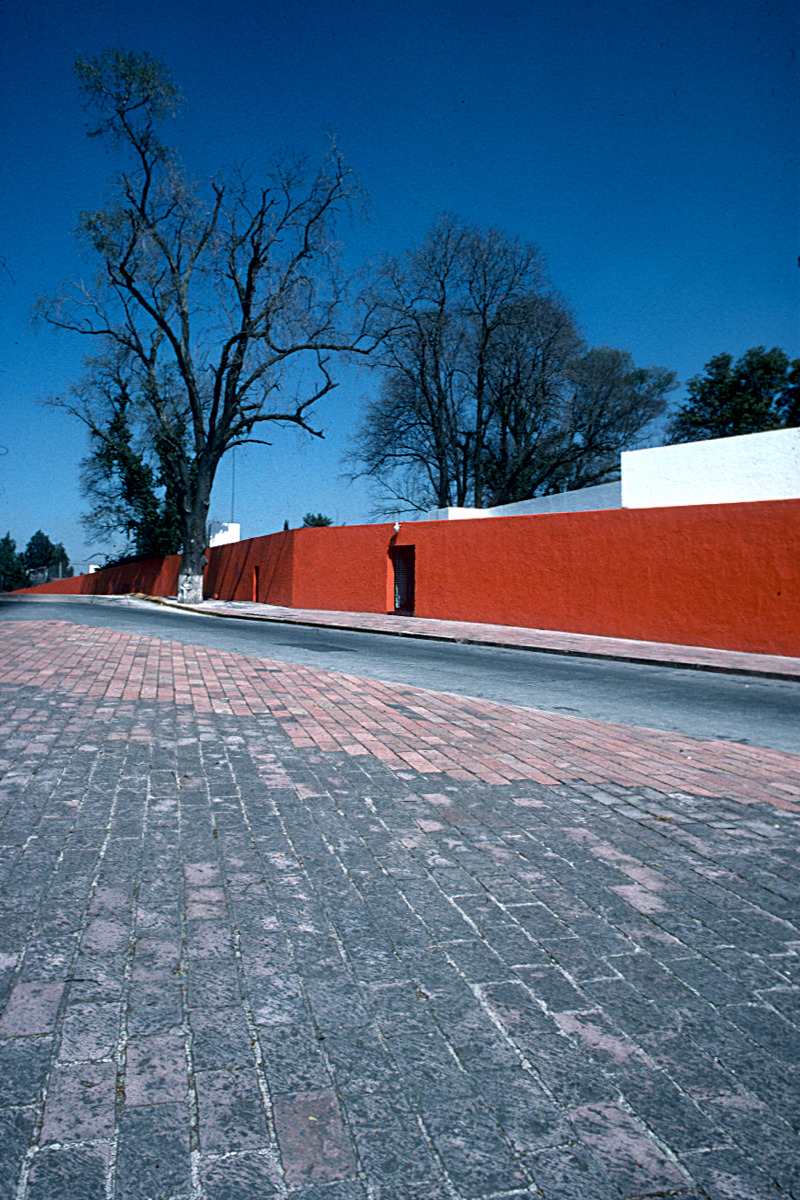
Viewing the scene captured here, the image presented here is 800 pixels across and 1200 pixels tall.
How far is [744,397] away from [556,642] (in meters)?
30.4

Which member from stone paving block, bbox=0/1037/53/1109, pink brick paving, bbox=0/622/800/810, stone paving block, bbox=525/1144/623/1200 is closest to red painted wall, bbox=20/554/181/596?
pink brick paving, bbox=0/622/800/810

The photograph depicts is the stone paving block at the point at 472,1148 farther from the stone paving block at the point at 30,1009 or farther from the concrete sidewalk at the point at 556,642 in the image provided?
the concrete sidewalk at the point at 556,642

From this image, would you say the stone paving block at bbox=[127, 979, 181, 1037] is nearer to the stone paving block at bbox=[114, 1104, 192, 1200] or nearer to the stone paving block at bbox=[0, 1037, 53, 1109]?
the stone paving block at bbox=[0, 1037, 53, 1109]

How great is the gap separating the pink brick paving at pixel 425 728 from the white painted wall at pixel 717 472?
35.9 feet

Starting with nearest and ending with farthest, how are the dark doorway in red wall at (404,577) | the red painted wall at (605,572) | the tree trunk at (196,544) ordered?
the red painted wall at (605,572) → the dark doorway in red wall at (404,577) → the tree trunk at (196,544)

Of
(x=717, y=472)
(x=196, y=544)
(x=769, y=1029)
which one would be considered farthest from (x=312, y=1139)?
(x=196, y=544)

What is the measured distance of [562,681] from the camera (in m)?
10.4

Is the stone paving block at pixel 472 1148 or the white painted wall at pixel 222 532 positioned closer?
the stone paving block at pixel 472 1148

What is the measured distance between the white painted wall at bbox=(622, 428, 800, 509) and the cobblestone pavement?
41.9ft

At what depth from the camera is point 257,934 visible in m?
2.80

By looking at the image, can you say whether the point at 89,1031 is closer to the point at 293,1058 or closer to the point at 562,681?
the point at 293,1058

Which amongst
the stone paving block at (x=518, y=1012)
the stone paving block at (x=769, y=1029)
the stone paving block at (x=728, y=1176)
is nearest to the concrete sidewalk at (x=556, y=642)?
the stone paving block at (x=769, y=1029)

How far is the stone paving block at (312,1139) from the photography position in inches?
69.0

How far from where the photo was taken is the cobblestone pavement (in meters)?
1.82
